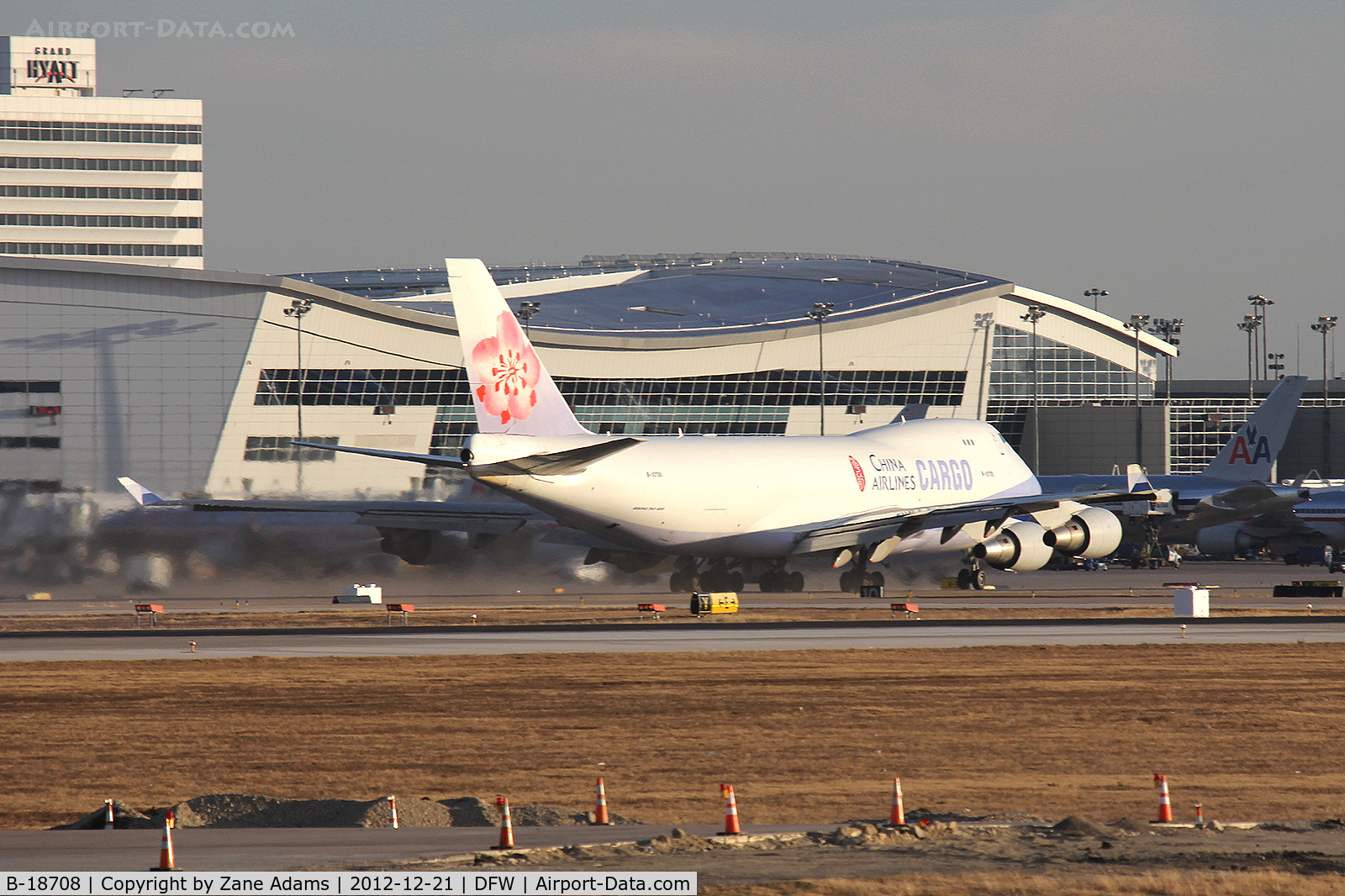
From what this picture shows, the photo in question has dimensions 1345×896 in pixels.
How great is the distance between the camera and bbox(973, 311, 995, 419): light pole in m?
114

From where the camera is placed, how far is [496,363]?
3988cm

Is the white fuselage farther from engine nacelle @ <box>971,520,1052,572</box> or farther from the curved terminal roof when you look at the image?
the curved terminal roof

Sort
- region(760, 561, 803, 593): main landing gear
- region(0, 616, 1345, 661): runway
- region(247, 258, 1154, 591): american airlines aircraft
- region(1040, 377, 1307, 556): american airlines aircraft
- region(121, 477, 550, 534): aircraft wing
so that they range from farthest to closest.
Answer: region(1040, 377, 1307, 556): american airlines aircraft < region(760, 561, 803, 593): main landing gear < region(121, 477, 550, 534): aircraft wing < region(247, 258, 1154, 591): american airlines aircraft < region(0, 616, 1345, 661): runway

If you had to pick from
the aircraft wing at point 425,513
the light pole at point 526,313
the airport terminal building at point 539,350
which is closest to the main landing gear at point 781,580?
the aircraft wing at point 425,513

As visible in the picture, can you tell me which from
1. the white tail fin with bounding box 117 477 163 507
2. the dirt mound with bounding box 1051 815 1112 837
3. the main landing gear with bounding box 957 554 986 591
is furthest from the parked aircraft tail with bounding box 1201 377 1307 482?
the dirt mound with bounding box 1051 815 1112 837

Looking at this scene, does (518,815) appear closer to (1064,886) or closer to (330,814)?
(330,814)

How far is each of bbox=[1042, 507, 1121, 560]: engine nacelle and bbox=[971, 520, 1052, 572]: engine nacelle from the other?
41cm

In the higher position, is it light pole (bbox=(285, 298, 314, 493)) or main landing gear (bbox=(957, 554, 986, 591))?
light pole (bbox=(285, 298, 314, 493))

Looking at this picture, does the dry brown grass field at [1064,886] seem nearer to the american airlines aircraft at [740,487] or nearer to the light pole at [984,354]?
the american airlines aircraft at [740,487]

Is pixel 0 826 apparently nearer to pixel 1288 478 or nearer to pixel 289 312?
pixel 289 312

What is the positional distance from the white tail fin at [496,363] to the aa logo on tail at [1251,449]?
43143 millimetres

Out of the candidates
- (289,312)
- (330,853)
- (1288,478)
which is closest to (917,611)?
(330,853)

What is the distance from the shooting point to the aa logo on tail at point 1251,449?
236 feet

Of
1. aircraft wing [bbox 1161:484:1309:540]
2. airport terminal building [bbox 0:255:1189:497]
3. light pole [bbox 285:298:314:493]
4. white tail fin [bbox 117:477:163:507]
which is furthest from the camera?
airport terminal building [bbox 0:255:1189:497]
